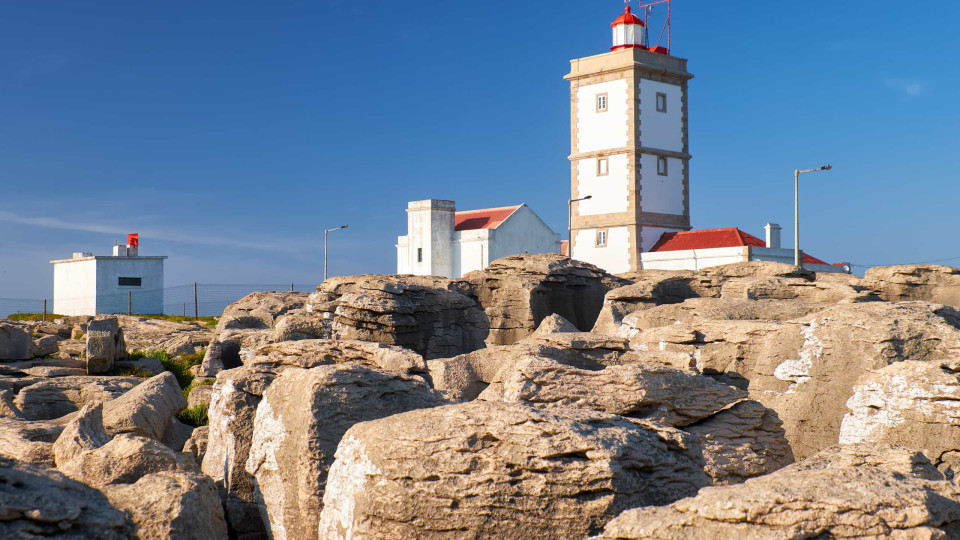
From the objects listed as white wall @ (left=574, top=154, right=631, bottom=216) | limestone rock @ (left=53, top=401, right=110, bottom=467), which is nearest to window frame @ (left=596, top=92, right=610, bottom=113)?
white wall @ (left=574, top=154, right=631, bottom=216)

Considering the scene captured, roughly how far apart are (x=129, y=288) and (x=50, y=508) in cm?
5416

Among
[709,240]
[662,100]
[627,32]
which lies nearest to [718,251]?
[709,240]

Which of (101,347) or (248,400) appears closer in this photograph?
(248,400)

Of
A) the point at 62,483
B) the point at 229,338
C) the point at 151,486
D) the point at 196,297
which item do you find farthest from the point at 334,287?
the point at 196,297

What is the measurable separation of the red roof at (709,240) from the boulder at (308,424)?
135 feet

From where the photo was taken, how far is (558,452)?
5184 mm

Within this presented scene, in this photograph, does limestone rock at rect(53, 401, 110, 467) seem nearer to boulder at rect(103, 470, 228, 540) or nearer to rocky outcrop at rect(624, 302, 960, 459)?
boulder at rect(103, 470, 228, 540)

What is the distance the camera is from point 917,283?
59.5 ft

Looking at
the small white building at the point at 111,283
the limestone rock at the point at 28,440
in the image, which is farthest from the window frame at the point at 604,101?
the limestone rock at the point at 28,440

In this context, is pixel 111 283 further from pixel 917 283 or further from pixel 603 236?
pixel 917 283

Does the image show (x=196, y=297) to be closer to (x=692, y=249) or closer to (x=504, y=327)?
(x=692, y=249)

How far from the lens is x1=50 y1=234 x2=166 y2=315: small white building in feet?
175

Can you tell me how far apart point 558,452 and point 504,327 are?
12.8 metres

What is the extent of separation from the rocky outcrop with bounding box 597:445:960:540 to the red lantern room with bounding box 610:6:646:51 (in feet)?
165
